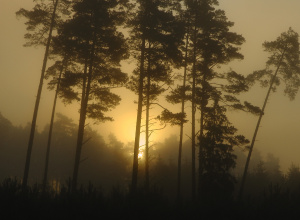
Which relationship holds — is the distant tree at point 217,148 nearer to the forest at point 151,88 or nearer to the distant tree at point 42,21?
the forest at point 151,88

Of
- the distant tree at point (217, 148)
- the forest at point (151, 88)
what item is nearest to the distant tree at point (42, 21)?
the forest at point (151, 88)

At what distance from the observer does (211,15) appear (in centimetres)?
2566

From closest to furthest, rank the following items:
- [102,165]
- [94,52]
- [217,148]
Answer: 1. [94,52]
2. [217,148]
3. [102,165]

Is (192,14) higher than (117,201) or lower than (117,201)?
higher

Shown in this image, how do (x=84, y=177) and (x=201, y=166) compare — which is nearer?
(x=201, y=166)

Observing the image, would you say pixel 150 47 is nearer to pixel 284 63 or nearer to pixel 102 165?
pixel 284 63

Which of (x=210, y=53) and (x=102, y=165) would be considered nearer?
(x=210, y=53)

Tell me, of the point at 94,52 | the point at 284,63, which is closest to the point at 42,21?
the point at 94,52

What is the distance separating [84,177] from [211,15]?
137 ft

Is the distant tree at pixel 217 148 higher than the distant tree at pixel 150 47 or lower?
lower

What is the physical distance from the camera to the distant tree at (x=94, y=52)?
2011cm

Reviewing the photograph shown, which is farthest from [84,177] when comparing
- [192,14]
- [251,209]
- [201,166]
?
[251,209]

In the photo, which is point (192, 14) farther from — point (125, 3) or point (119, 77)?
point (119, 77)

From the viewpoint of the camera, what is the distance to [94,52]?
2048 centimetres
